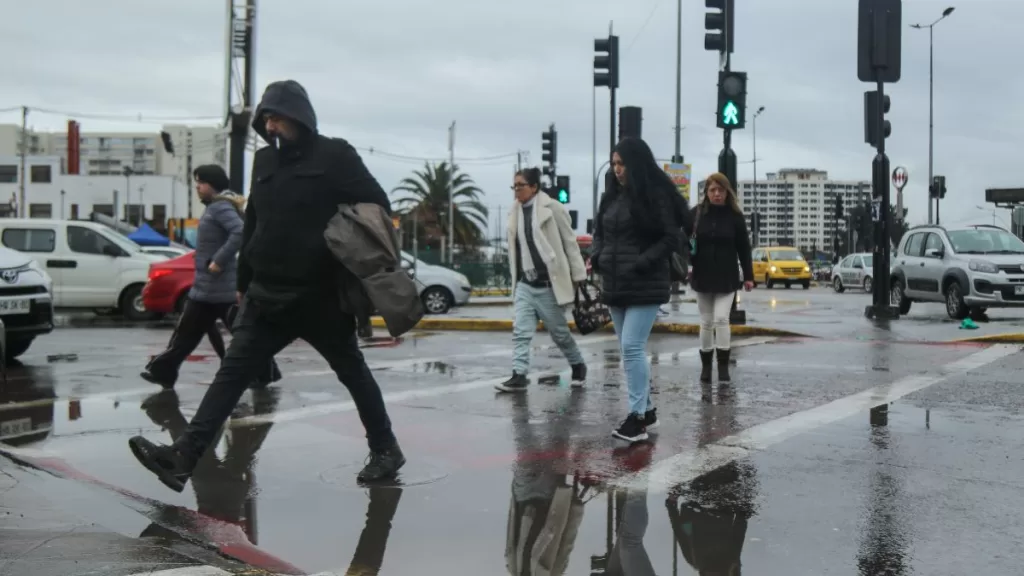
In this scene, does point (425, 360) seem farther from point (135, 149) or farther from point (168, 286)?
point (135, 149)

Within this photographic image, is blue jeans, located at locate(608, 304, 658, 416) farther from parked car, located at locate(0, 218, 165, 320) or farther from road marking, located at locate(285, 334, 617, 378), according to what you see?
parked car, located at locate(0, 218, 165, 320)

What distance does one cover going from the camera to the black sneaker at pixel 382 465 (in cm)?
517

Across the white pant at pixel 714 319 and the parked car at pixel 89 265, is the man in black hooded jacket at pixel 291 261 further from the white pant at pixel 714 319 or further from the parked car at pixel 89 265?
the parked car at pixel 89 265

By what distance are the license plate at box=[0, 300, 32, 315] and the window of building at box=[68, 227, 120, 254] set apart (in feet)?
27.4

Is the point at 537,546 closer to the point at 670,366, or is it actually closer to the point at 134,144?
the point at 670,366

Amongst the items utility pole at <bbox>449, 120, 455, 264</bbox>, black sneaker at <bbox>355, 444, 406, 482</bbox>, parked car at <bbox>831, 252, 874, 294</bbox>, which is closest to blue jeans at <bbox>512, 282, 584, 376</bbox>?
black sneaker at <bbox>355, 444, 406, 482</bbox>

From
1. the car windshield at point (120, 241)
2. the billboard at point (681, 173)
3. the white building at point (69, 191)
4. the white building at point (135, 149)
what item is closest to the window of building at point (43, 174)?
the white building at point (69, 191)

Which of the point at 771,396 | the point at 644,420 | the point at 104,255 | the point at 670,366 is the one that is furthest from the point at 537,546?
the point at 104,255

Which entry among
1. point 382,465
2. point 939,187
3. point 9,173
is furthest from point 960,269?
point 9,173

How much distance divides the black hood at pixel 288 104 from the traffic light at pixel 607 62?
16.0 metres

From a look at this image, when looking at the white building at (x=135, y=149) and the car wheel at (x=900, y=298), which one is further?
the white building at (x=135, y=149)

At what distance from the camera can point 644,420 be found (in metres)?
6.18

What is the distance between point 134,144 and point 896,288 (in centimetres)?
12646

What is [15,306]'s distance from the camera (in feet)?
32.7
